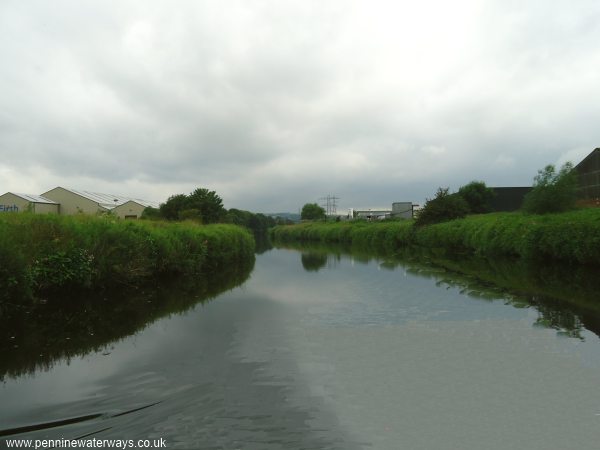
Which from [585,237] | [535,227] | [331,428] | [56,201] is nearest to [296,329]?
[331,428]

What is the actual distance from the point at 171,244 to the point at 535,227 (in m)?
20.8

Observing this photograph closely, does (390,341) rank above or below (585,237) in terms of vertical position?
below

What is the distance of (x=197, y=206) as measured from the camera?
50.9 meters

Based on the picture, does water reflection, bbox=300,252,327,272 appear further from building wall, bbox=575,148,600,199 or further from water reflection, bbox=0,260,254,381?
building wall, bbox=575,148,600,199

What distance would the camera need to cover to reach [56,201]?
57250mm

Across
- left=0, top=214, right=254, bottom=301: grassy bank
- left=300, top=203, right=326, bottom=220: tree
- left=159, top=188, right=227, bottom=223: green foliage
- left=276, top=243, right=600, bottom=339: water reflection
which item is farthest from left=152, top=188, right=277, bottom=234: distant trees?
left=300, top=203, right=326, bottom=220: tree

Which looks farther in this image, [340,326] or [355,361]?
[340,326]

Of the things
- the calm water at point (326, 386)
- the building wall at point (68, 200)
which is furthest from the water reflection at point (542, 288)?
the building wall at point (68, 200)

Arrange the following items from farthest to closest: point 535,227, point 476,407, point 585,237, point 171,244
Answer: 1. point 535,227
2. point 585,237
3. point 171,244
4. point 476,407

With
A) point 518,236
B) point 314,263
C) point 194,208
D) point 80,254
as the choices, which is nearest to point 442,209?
point 518,236

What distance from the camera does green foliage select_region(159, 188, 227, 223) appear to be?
47500mm

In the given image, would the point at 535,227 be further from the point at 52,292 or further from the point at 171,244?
the point at 52,292

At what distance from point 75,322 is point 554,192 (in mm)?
32048

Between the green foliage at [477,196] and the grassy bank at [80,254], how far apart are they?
46.6 metres
